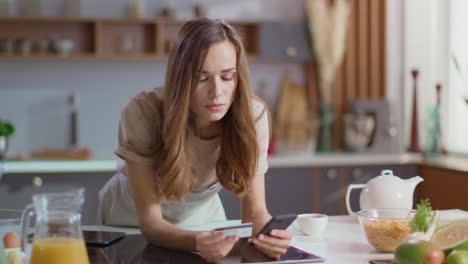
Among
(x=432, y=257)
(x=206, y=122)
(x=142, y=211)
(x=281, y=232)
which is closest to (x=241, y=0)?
(x=206, y=122)

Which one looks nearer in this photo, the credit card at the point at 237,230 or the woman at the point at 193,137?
the credit card at the point at 237,230

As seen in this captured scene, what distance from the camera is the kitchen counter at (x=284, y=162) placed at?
365 centimetres

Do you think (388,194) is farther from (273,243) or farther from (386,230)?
(273,243)

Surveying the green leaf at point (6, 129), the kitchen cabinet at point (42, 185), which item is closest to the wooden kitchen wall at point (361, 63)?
the kitchen cabinet at point (42, 185)

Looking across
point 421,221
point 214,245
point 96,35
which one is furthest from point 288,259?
A: point 96,35

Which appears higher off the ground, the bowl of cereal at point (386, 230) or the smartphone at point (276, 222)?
the smartphone at point (276, 222)

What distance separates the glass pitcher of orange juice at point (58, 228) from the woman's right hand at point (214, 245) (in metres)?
0.38

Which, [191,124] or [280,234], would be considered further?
[191,124]

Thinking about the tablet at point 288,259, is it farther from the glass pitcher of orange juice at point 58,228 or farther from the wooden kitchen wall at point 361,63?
the wooden kitchen wall at point 361,63

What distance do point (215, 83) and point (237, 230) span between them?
48 centimetres

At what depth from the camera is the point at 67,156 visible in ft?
13.2

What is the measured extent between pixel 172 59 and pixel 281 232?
0.65 meters

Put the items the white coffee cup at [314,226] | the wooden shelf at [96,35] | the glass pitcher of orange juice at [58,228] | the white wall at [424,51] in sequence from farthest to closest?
the white wall at [424,51]
the wooden shelf at [96,35]
the white coffee cup at [314,226]
the glass pitcher of orange juice at [58,228]

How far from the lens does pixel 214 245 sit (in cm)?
149
